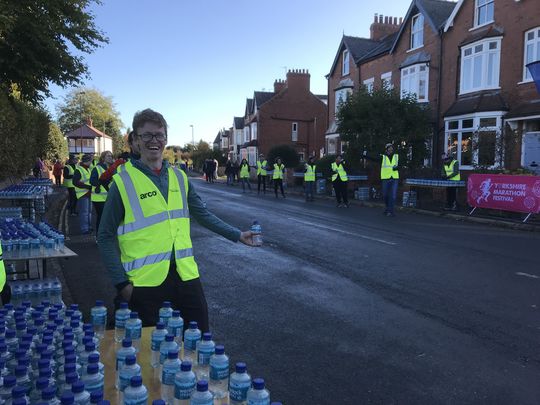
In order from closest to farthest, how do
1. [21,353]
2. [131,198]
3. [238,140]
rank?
[21,353] < [131,198] < [238,140]

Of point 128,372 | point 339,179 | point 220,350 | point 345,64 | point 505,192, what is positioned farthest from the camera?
point 345,64

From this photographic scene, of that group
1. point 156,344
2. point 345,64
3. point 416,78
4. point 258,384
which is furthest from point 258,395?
point 345,64

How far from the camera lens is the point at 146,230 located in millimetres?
3160

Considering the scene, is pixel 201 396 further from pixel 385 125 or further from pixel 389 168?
pixel 385 125

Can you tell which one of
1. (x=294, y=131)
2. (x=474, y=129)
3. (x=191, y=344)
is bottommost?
(x=191, y=344)

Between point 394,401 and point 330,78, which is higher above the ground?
point 330,78

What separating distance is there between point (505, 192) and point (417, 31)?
1648cm

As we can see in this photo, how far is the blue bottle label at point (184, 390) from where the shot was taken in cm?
200

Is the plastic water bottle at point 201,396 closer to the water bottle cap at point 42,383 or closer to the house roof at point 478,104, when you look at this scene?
the water bottle cap at point 42,383

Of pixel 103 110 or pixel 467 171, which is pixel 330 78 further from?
pixel 103 110

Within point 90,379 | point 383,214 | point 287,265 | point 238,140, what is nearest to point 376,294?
point 287,265

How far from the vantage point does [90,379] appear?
2.09 m

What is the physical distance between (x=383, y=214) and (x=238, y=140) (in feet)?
202

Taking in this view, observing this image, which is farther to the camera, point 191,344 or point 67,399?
point 191,344
